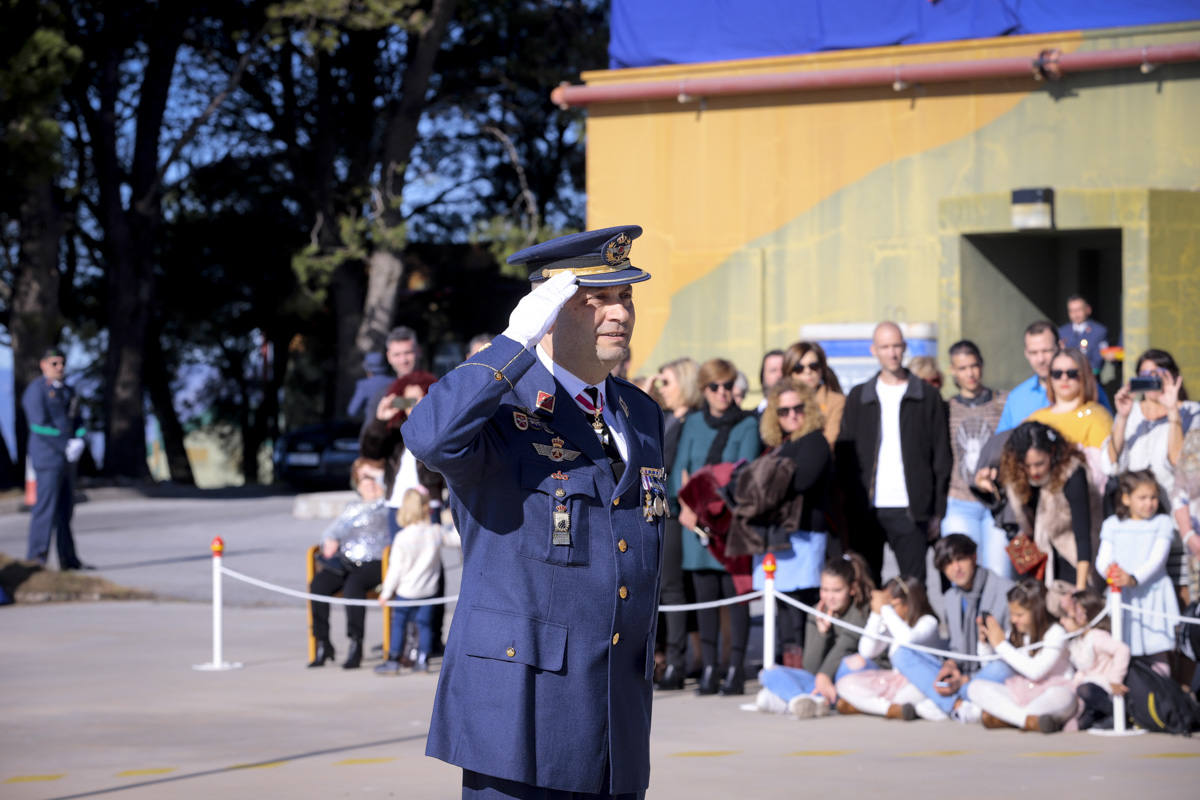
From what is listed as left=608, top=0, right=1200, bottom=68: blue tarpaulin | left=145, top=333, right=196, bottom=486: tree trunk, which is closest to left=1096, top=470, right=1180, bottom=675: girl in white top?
left=608, top=0, right=1200, bottom=68: blue tarpaulin

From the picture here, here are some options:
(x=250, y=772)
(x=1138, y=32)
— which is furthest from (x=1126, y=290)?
(x=250, y=772)

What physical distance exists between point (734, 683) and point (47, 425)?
27.6 ft

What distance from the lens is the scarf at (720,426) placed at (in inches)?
386

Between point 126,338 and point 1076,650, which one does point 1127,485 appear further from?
point 126,338

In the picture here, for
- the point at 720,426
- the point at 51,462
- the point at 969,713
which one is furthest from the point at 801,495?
the point at 51,462

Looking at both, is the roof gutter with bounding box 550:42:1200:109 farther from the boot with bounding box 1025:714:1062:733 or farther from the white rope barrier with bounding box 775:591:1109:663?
the boot with bounding box 1025:714:1062:733

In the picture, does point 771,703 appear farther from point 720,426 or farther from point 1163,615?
point 1163,615

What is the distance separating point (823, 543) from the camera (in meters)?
9.48

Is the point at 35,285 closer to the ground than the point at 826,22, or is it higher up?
closer to the ground

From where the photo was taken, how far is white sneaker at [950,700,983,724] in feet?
27.7

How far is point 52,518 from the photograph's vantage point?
15.0 m

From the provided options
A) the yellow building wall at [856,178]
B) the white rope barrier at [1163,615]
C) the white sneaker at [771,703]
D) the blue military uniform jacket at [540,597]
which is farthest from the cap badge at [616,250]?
the yellow building wall at [856,178]

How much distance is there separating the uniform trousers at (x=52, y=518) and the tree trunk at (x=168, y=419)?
2147cm

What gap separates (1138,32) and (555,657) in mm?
13140
